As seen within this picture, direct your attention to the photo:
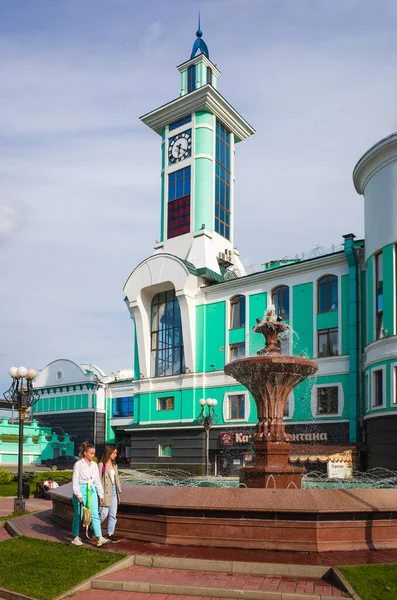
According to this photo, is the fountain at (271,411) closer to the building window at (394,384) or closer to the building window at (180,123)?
the building window at (394,384)

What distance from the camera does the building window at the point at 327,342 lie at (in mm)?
28906

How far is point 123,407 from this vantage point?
50594 millimetres

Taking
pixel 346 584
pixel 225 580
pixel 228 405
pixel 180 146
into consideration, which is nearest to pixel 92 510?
pixel 225 580

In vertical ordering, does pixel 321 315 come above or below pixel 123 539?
above

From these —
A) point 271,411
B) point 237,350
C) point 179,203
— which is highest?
point 179,203

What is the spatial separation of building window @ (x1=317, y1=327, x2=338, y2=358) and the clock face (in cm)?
1436

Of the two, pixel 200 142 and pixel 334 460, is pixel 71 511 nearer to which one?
pixel 334 460

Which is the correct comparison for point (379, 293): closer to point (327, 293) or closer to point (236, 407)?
point (327, 293)

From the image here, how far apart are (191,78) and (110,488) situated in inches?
1345

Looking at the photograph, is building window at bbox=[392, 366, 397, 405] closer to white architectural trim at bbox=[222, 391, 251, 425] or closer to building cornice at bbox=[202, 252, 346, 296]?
building cornice at bbox=[202, 252, 346, 296]

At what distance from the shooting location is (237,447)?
30688 mm

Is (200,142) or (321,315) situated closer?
(321,315)

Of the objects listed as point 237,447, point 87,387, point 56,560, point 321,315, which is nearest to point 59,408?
point 87,387

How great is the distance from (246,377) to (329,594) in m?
6.41
